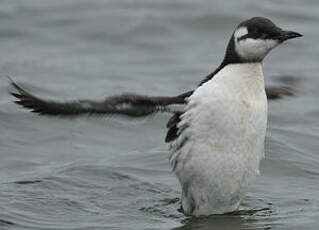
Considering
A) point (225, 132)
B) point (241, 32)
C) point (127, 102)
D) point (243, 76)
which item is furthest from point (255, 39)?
point (127, 102)

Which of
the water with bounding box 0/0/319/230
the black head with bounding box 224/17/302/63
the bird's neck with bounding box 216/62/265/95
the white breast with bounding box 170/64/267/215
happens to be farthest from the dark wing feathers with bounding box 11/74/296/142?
the black head with bounding box 224/17/302/63

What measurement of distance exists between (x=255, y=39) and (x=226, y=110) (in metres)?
0.72

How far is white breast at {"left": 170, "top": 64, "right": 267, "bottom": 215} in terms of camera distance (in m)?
10.6

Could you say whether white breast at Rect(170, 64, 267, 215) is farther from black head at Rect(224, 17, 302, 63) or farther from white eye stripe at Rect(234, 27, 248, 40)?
white eye stripe at Rect(234, 27, 248, 40)

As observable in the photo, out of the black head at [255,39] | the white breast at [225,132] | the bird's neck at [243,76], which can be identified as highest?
the black head at [255,39]

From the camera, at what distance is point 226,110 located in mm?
10617

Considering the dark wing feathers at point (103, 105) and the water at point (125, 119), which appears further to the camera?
the water at point (125, 119)

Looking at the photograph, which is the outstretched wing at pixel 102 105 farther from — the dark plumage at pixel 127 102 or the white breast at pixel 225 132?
the white breast at pixel 225 132

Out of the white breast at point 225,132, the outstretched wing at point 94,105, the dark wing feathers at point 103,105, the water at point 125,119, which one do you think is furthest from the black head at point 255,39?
the water at point 125,119

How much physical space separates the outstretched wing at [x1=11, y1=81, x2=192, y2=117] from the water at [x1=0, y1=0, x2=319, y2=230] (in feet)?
0.61

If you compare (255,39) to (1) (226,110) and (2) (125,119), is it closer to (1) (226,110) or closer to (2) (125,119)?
(1) (226,110)

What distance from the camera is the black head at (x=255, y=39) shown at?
10609mm

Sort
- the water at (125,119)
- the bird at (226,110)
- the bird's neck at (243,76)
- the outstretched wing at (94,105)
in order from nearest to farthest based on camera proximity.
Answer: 1. the outstretched wing at (94,105)
2. the bird at (226,110)
3. the bird's neck at (243,76)
4. the water at (125,119)

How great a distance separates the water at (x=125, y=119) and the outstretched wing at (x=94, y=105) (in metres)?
0.19
